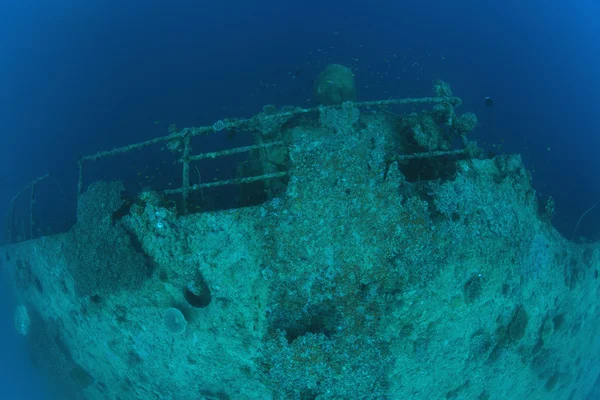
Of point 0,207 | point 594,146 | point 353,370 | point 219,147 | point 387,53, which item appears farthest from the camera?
point 0,207

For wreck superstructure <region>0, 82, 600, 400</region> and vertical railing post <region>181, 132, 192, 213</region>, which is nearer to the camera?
wreck superstructure <region>0, 82, 600, 400</region>

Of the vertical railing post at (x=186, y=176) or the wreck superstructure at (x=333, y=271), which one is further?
the vertical railing post at (x=186, y=176)

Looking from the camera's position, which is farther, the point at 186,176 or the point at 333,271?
the point at 186,176

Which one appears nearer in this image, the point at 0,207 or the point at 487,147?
the point at 487,147

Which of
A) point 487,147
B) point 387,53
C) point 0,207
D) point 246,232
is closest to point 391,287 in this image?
point 246,232

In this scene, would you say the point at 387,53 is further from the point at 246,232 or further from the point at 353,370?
the point at 353,370

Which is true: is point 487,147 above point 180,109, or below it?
below

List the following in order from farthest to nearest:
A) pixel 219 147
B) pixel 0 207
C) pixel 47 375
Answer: pixel 0 207, pixel 47 375, pixel 219 147

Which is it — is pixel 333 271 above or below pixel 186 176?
below

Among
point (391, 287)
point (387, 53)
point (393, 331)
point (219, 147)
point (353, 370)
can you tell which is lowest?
point (353, 370)

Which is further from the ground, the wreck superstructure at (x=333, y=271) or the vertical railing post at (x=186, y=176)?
the vertical railing post at (x=186, y=176)

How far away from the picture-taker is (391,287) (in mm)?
4371

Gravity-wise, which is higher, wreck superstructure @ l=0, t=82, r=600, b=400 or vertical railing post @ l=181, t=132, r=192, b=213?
vertical railing post @ l=181, t=132, r=192, b=213

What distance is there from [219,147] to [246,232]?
17.1ft
